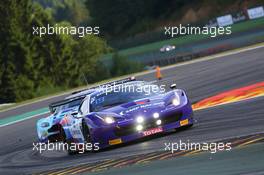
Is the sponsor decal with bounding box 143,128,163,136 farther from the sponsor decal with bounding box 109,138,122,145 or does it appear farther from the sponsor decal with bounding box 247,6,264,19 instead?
the sponsor decal with bounding box 247,6,264,19

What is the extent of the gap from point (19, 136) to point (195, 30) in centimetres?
4083

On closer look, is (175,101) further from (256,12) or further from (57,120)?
(256,12)

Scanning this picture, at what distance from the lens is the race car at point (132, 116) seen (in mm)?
11297

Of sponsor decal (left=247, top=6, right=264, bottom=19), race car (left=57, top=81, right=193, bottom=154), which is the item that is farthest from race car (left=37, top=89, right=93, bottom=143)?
sponsor decal (left=247, top=6, right=264, bottom=19)

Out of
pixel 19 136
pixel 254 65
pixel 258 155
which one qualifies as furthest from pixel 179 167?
pixel 254 65

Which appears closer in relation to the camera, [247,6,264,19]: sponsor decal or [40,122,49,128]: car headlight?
[40,122,49,128]: car headlight

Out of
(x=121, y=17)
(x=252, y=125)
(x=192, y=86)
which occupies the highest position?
(x=121, y=17)

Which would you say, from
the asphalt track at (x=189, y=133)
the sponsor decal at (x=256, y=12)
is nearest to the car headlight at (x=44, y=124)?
the asphalt track at (x=189, y=133)

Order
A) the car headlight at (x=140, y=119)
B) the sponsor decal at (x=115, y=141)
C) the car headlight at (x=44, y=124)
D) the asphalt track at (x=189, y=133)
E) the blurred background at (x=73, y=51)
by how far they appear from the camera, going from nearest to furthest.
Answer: the asphalt track at (x=189, y=133) < the car headlight at (x=140, y=119) < the sponsor decal at (x=115, y=141) < the car headlight at (x=44, y=124) < the blurred background at (x=73, y=51)

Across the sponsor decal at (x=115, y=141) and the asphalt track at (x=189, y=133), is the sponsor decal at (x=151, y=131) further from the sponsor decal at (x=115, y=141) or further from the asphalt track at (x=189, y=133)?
the sponsor decal at (x=115, y=141)

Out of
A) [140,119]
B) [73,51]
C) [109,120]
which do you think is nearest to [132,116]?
[140,119]

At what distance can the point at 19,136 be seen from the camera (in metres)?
19.1

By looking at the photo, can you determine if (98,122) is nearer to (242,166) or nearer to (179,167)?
(179,167)

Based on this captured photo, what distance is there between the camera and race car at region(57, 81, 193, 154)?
37.1ft
